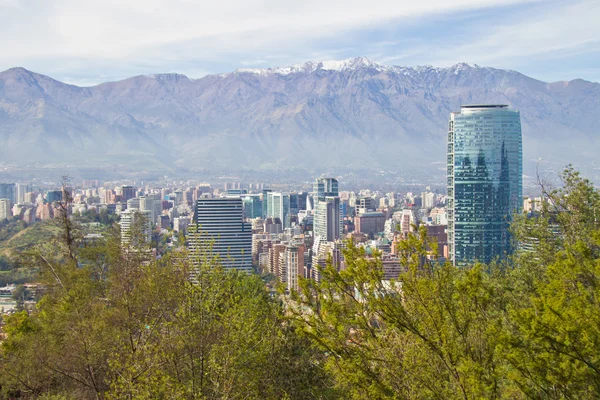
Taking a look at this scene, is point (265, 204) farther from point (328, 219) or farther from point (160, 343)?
point (160, 343)

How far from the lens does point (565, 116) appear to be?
184 m

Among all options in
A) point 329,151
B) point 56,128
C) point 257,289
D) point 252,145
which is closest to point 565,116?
point 329,151

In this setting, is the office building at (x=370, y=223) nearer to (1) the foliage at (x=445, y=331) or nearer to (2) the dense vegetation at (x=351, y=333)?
(2) the dense vegetation at (x=351, y=333)

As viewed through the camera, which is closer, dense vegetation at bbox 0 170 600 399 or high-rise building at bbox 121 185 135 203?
dense vegetation at bbox 0 170 600 399

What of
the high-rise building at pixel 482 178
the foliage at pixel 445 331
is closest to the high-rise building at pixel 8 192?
the high-rise building at pixel 482 178

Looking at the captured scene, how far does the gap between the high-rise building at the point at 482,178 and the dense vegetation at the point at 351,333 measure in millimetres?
33453

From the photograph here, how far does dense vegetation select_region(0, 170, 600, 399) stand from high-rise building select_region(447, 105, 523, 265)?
33453 millimetres

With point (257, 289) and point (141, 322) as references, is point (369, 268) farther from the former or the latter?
point (257, 289)

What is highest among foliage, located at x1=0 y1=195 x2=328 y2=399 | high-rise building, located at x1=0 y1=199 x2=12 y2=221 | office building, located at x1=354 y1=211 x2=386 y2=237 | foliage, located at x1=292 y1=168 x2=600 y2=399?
foliage, located at x1=292 y1=168 x2=600 y2=399

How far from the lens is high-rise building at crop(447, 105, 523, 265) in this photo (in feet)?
136

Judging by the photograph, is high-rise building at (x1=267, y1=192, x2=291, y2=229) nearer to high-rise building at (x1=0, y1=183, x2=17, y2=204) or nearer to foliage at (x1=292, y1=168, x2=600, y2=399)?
high-rise building at (x1=0, y1=183, x2=17, y2=204)

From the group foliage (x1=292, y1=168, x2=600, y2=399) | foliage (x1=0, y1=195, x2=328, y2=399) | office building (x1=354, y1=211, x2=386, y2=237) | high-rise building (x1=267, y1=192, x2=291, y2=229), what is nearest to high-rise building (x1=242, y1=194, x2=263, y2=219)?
high-rise building (x1=267, y1=192, x2=291, y2=229)

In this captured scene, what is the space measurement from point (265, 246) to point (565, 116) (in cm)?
15319

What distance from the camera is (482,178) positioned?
42812 mm
